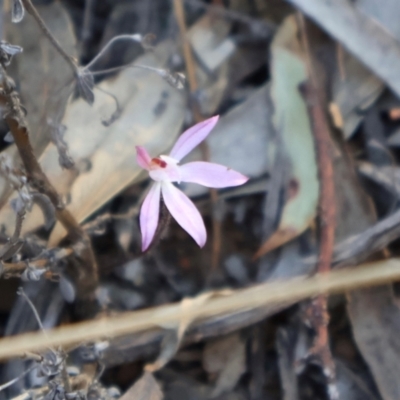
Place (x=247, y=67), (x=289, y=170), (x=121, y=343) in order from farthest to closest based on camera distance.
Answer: (x=247, y=67)
(x=289, y=170)
(x=121, y=343)

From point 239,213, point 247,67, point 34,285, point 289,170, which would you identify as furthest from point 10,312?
point 247,67

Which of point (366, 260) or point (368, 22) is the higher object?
point (368, 22)

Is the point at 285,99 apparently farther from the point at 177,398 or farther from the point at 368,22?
the point at 177,398

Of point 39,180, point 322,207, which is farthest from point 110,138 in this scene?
point 322,207

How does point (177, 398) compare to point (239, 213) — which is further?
point (239, 213)

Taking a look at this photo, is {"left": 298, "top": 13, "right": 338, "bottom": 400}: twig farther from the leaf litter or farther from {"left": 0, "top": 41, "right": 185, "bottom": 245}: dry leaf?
{"left": 0, "top": 41, "right": 185, "bottom": 245}: dry leaf

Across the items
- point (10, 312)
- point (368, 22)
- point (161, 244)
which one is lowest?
point (10, 312)

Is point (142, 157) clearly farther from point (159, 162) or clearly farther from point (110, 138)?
point (110, 138)
